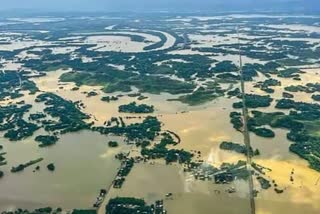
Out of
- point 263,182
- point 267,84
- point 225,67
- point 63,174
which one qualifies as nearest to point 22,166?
point 63,174

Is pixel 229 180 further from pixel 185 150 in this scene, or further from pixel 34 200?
pixel 34 200

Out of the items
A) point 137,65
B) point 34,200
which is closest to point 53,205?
point 34,200

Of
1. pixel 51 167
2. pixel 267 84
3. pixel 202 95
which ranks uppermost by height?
pixel 267 84

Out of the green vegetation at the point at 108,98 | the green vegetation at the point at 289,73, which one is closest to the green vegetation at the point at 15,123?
the green vegetation at the point at 108,98

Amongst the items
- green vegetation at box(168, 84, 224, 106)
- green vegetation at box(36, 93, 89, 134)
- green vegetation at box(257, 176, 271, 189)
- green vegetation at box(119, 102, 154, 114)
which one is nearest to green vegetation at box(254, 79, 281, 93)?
green vegetation at box(168, 84, 224, 106)

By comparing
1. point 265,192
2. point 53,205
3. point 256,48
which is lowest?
point 53,205

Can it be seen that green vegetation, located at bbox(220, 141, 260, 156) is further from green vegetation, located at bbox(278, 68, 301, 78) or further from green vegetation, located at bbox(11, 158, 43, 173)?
green vegetation, located at bbox(278, 68, 301, 78)

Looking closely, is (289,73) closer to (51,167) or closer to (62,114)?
(62,114)
